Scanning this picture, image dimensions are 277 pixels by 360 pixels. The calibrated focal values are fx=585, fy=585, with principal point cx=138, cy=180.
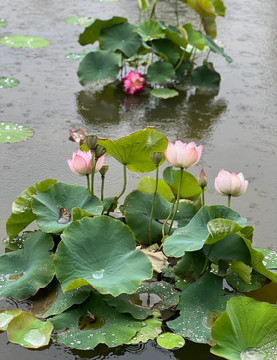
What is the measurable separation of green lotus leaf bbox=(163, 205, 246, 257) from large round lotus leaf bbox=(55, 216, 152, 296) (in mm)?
84

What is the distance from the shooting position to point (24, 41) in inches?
159

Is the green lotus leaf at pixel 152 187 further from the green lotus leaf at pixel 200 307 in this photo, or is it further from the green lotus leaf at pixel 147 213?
the green lotus leaf at pixel 200 307

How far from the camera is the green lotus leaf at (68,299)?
165 cm

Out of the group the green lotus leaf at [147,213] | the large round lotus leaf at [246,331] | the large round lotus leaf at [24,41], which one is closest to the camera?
the large round lotus leaf at [246,331]

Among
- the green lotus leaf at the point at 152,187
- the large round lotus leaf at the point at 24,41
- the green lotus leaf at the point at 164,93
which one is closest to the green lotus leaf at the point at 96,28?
the green lotus leaf at the point at 164,93

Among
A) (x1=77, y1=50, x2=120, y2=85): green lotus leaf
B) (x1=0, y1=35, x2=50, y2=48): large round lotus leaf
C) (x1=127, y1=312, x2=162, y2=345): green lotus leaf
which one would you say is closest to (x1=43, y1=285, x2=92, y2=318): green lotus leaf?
(x1=127, y1=312, x2=162, y2=345): green lotus leaf

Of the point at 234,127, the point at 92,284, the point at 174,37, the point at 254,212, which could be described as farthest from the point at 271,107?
the point at 92,284

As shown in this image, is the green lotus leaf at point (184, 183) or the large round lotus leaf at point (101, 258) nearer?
the large round lotus leaf at point (101, 258)

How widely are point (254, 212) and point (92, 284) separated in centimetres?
101

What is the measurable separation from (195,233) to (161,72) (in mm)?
1911

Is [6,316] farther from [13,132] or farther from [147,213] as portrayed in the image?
[13,132]

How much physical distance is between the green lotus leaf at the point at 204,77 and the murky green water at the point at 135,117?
0.08 meters

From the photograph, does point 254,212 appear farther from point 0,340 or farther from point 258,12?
point 258,12

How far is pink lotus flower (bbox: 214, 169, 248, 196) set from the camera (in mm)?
1780
